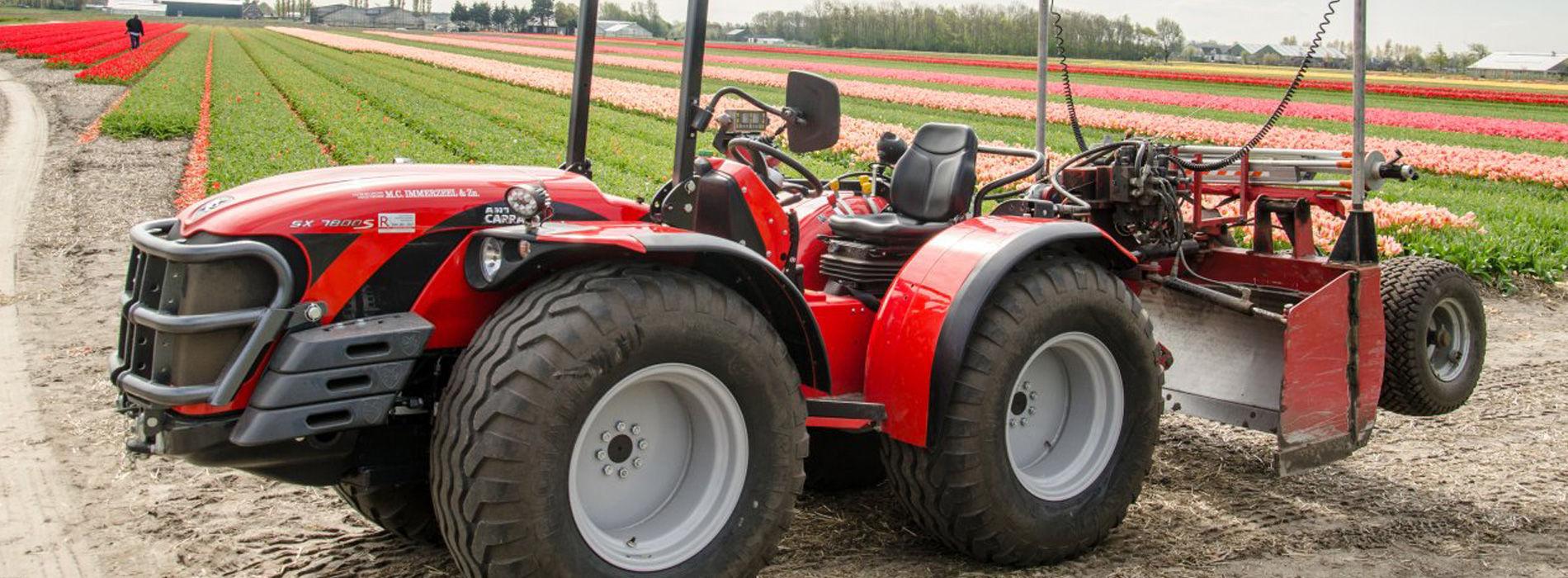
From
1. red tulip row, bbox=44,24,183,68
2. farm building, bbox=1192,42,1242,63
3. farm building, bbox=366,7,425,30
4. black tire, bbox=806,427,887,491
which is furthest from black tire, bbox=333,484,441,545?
farm building, bbox=366,7,425,30

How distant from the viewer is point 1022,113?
26750mm

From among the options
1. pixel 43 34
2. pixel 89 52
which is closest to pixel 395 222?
pixel 89 52

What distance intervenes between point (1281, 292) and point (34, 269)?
27.5 ft

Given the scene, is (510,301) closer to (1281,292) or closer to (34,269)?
(1281,292)

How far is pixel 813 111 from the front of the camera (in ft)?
13.7

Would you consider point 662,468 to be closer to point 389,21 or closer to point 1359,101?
point 1359,101

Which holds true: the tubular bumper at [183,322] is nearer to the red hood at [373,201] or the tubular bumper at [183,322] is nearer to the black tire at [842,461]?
the red hood at [373,201]

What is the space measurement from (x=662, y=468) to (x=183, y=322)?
1.28 m

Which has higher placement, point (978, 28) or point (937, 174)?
point (978, 28)

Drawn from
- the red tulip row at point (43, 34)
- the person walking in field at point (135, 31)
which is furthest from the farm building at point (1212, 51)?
the person walking in field at point (135, 31)

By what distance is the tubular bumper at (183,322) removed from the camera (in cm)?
314

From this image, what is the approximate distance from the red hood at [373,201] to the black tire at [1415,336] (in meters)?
3.87

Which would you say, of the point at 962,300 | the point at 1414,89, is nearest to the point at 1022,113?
the point at 1414,89

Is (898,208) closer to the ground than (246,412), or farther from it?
farther from it
